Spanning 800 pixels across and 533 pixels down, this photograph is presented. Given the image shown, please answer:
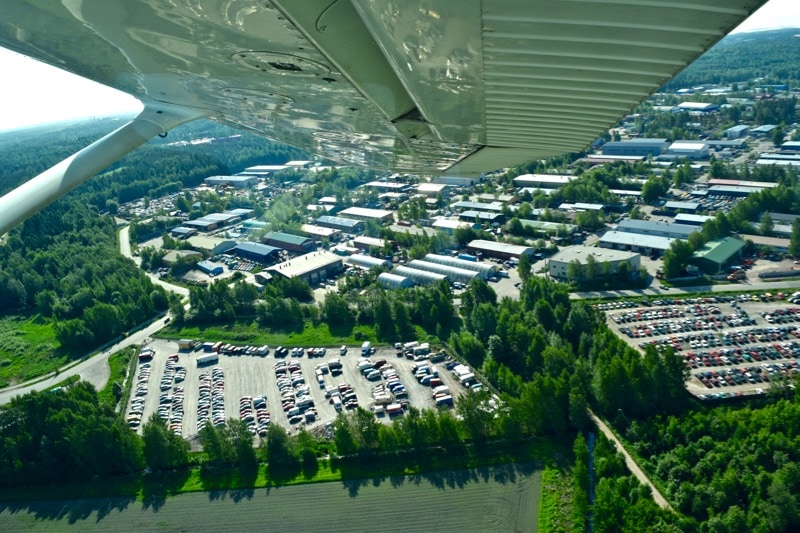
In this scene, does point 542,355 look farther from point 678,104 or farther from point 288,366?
point 678,104

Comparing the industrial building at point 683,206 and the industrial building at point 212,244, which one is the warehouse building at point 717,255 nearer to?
the industrial building at point 683,206

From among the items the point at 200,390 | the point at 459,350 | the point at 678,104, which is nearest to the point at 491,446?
the point at 459,350

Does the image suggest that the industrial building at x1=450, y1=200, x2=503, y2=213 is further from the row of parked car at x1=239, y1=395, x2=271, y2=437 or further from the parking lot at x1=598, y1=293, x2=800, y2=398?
the row of parked car at x1=239, y1=395, x2=271, y2=437

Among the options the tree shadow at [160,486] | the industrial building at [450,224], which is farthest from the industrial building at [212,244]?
the tree shadow at [160,486]

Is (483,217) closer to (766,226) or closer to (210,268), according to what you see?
(766,226)

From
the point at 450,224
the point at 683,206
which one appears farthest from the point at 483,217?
the point at 683,206

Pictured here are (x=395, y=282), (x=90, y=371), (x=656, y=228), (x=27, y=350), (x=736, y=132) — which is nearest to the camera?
(x=90, y=371)
